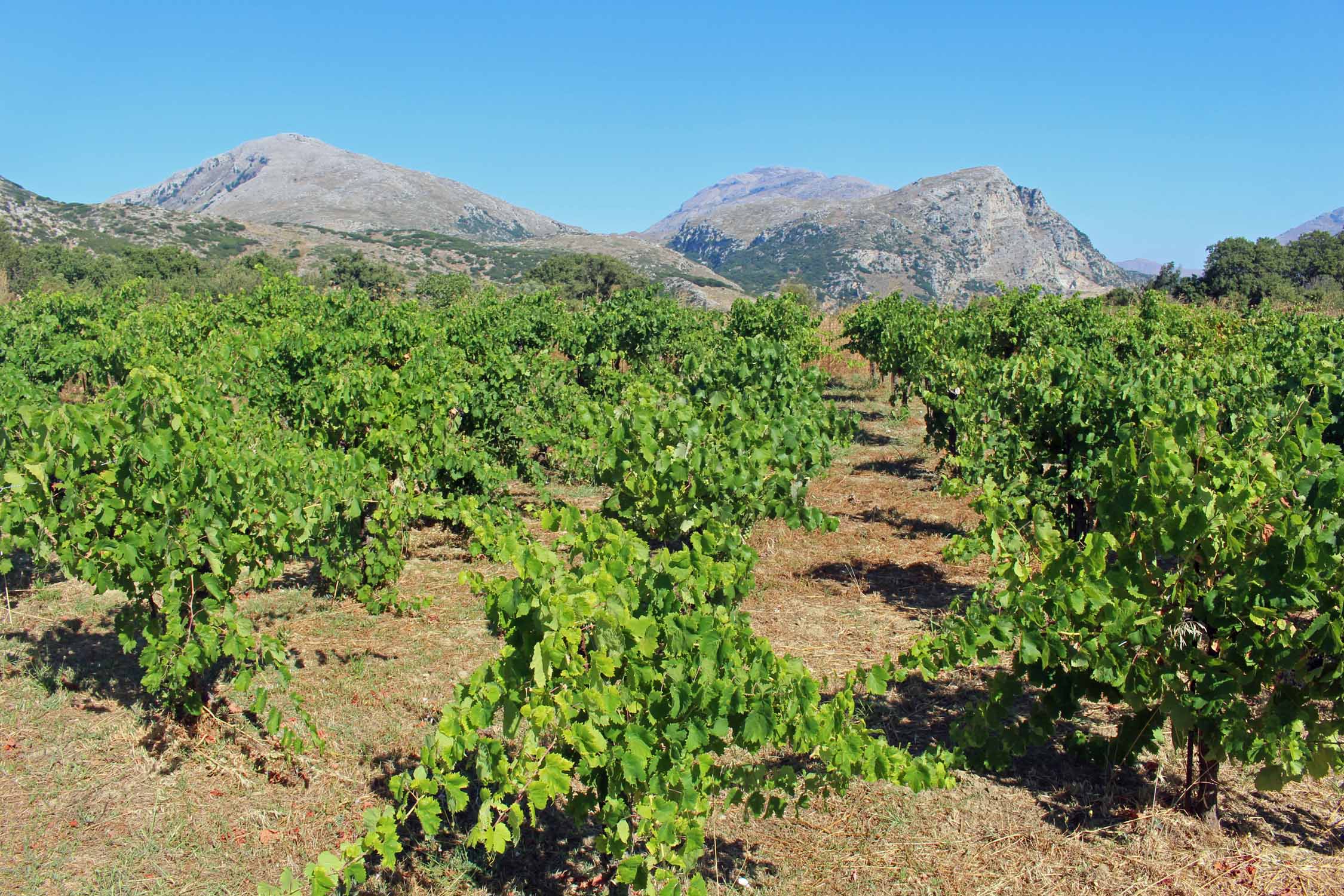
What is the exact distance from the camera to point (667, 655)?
3023 millimetres

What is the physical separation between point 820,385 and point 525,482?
14.0 ft

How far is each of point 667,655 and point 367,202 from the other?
153603 millimetres

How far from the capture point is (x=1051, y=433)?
7.05 m

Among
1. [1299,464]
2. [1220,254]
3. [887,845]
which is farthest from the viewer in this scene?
[1220,254]

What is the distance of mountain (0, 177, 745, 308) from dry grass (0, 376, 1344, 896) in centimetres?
5589

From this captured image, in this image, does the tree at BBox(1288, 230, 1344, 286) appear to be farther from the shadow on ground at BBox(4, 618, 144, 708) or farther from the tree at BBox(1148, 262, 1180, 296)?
the shadow on ground at BBox(4, 618, 144, 708)

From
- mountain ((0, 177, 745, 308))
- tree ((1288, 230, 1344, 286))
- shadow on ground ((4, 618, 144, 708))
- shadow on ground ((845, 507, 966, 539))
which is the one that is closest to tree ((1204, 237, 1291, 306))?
tree ((1288, 230, 1344, 286))

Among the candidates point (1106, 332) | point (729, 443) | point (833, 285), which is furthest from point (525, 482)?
point (833, 285)

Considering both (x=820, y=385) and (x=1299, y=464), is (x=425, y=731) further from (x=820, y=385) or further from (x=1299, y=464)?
(x=820, y=385)

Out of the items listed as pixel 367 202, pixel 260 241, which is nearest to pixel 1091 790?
pixel 260 241

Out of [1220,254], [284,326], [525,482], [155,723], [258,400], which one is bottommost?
[155,723]

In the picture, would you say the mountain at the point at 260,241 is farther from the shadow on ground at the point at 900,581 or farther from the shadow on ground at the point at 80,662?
the shadow on ground at the point at 80,662

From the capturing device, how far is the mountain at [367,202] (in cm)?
13300

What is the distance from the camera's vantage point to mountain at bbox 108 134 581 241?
133 meters
